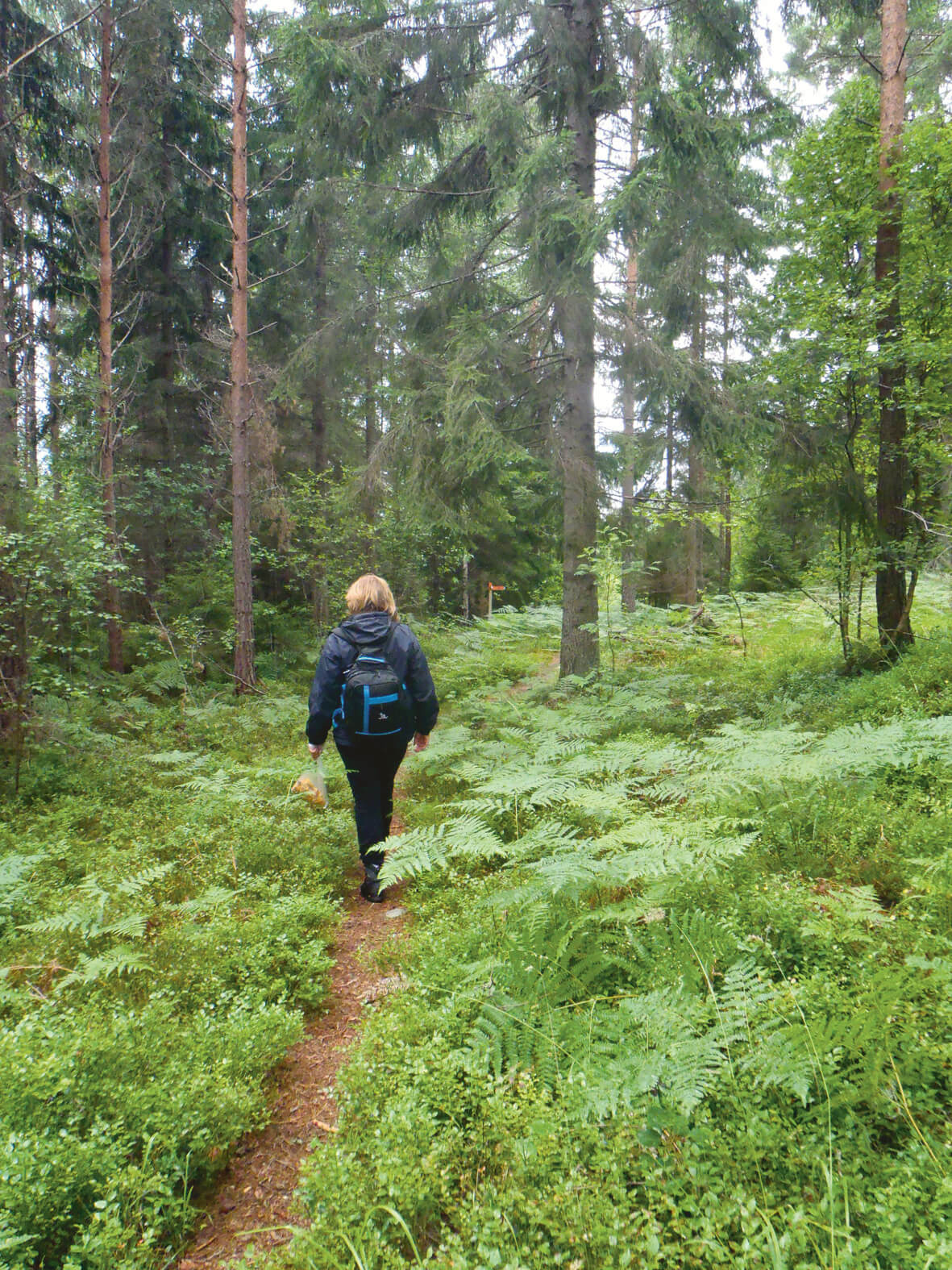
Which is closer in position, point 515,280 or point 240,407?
point 515,280

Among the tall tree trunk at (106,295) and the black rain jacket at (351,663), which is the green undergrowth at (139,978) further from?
the tall tree trunk at (106,295)

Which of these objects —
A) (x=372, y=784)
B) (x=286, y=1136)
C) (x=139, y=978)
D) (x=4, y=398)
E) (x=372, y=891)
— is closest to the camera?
(x=286, y=1136)

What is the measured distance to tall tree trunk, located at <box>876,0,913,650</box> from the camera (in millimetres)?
6895

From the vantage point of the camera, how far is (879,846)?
11.1 ft

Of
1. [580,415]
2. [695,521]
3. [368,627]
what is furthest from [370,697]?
[695,521]

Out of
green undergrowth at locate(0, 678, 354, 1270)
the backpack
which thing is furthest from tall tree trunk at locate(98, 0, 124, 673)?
the backpack

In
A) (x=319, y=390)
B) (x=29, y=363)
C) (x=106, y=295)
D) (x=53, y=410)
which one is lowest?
(x=53, y=410)

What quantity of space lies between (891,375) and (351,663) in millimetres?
6726

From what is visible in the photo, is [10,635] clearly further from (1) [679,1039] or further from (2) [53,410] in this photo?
(2) [53,410]

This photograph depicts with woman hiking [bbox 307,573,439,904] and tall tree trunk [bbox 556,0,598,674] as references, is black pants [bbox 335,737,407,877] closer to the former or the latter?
woman hiking [bbox 307,573,439,904]

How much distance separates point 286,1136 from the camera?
8.18ft

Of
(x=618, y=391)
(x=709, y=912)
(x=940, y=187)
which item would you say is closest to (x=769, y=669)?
(x=940, y=187)

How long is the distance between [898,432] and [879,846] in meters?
5.75

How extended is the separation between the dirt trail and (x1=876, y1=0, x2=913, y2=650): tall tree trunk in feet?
21.6
